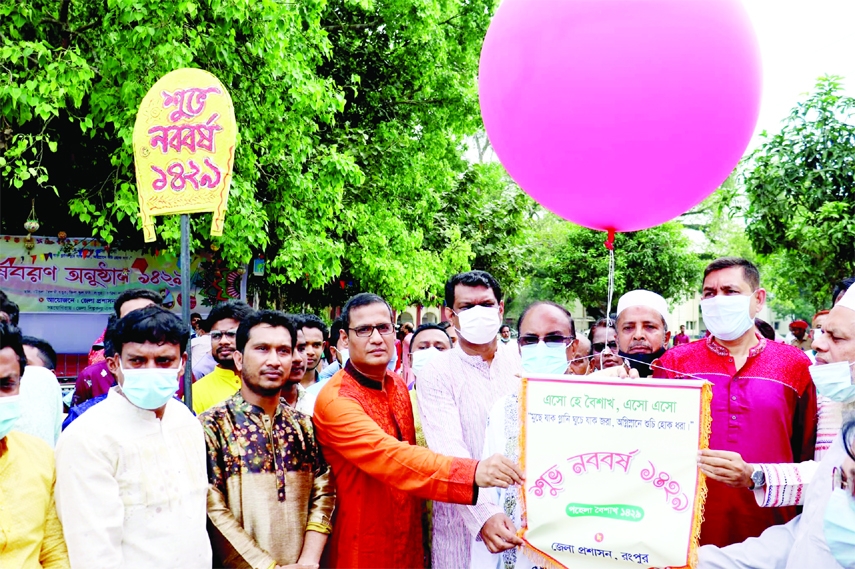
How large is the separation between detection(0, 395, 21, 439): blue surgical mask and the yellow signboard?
2.07 m

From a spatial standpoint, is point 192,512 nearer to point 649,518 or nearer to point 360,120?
point 649,518

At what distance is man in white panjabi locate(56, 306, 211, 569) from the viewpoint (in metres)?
2.68

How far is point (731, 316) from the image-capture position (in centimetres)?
351

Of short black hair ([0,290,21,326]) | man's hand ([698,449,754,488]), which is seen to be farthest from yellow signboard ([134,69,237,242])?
man's hand ([698,449,754,488])

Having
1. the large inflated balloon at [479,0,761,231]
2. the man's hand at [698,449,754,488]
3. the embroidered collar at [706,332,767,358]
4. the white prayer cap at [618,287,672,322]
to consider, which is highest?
the large inflated balloon at [479,0,761,231]

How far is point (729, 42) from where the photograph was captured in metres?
3.14

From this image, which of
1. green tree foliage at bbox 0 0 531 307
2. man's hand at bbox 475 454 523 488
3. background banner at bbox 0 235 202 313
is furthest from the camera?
background banner at bbox 0 235 202 313

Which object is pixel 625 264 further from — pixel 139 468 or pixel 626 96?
pixel 139 468

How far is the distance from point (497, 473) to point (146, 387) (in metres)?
1.36

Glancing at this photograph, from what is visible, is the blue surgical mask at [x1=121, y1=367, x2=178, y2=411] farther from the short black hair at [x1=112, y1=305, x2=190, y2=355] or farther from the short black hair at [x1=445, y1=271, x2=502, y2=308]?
the short black hair at [x1=445, y1=271, x2=502, y2=308]

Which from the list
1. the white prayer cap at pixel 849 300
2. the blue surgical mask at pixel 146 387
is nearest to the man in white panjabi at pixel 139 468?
the blue surgical mask at pixel 146 387

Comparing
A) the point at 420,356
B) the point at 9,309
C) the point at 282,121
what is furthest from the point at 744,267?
the point at 282,121

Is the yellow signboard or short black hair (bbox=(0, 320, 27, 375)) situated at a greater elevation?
the yellow signboard

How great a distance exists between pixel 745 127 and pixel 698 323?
5778 centimetres
